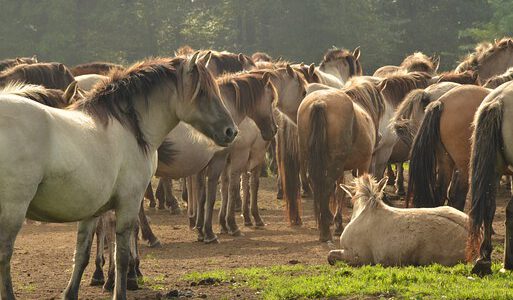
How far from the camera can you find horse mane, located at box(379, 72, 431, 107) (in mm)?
16734

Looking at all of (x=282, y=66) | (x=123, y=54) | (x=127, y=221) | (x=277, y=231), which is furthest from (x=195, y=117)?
(x=123, y=54)

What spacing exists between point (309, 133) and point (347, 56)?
1034 cm

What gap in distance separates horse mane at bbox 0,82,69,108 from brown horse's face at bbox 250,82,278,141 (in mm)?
5225

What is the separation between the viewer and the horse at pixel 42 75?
1528 cm

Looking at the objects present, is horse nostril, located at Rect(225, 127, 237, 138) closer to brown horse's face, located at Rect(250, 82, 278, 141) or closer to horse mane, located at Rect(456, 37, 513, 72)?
brown horse's face, located at Rect(250, 82, 278, 141)

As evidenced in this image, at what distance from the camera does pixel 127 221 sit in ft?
27.3

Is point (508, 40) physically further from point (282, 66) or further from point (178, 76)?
point (178, 76)

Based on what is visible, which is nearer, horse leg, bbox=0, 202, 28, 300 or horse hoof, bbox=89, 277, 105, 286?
horse leg, bbox=0, 202, 28, 300

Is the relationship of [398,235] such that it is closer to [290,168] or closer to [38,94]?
[38,94]

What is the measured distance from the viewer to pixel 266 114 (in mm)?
14758

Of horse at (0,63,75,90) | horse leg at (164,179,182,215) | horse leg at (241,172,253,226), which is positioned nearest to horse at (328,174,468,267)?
horse leg at (241,172,253,226)

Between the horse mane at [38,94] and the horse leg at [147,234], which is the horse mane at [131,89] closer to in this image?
the horse mane at [38,94]

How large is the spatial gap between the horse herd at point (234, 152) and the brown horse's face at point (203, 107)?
0.04 ft

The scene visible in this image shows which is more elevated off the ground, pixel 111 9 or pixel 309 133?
pixel 111 9
